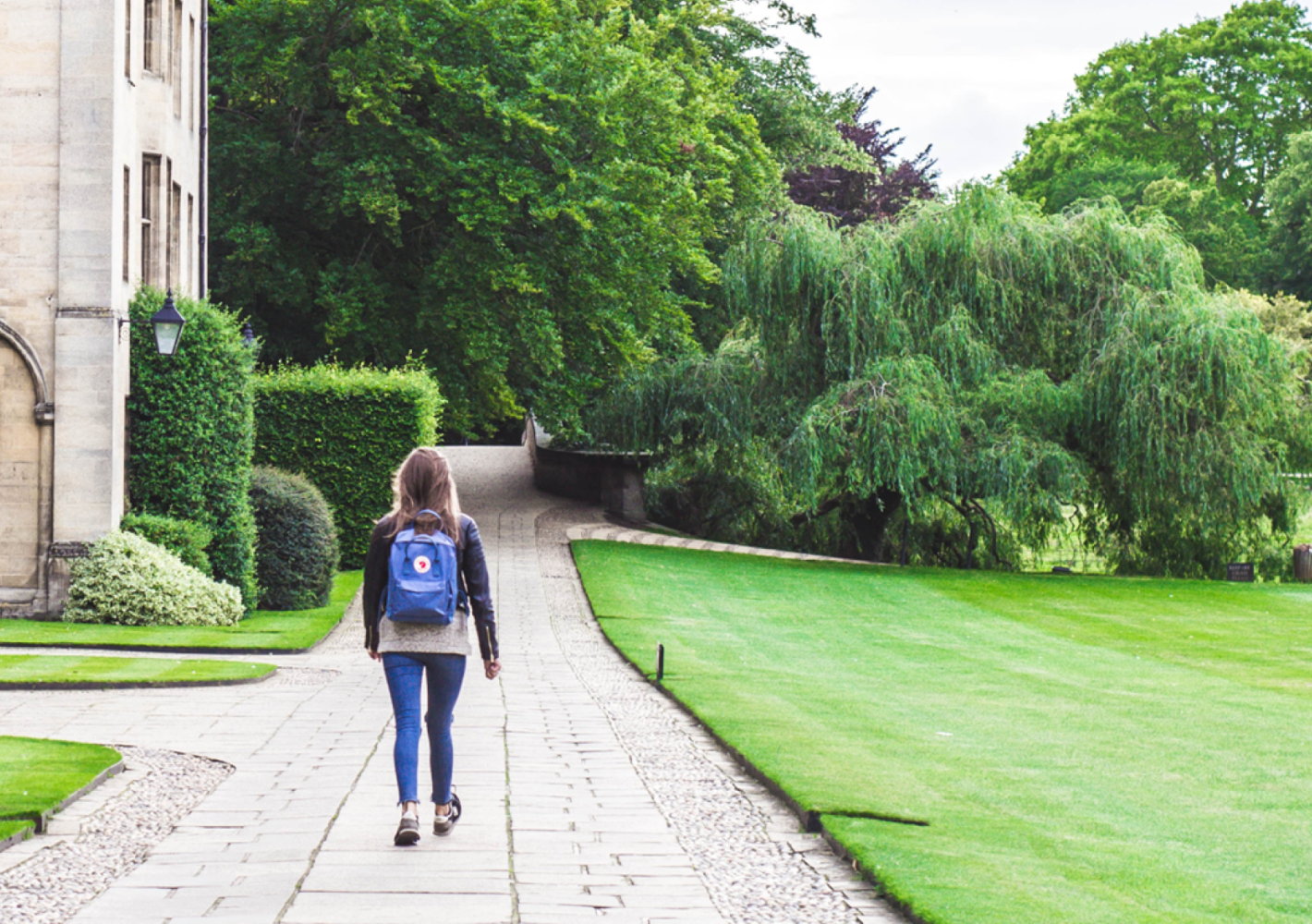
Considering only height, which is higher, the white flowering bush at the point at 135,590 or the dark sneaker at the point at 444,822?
the white flowering bush at the point at 135,590

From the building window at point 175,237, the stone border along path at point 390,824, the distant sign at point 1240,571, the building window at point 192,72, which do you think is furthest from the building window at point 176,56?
the distant sign at point 1240,571

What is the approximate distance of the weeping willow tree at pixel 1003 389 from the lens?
26328mm

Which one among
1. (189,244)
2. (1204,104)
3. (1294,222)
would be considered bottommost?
(189,244)

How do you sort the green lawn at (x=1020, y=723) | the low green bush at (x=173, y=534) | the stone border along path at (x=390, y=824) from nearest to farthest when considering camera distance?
the stone border along path at (x=390, y=824), the green lawn at (x=1020, y=723), the low green bush at (x=173, y=534)

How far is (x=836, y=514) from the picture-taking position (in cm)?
3312

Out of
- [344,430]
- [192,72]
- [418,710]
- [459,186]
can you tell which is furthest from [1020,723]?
[459,186]

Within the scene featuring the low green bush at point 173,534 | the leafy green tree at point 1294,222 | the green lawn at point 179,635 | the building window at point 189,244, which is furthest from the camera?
the leafy green tree at point 1294,222

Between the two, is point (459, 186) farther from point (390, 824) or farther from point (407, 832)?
point (407, 832)

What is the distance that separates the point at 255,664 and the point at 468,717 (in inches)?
170

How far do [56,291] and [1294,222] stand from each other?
5506cm

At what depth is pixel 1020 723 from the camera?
39.1 ft

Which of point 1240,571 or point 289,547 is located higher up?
point 289,547

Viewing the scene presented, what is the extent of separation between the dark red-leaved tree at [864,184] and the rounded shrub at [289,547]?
21.2m

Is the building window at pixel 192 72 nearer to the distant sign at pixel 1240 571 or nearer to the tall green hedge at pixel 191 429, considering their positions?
the tall green hedge at pixel 191 429
